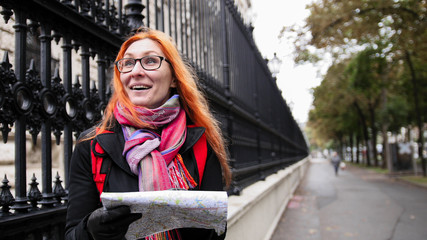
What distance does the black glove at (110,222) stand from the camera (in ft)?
4.24

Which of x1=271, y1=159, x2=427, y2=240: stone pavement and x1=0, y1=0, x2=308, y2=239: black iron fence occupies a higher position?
x1=0, y1=0, x2=308, y2=239: black iron fence

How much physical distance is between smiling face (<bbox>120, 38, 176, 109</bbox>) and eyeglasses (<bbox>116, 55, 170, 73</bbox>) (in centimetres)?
2

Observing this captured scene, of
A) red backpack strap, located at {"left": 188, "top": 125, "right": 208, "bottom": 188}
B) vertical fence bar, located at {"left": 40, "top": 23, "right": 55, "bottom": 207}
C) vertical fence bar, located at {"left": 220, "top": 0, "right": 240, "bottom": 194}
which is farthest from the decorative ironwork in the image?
vertical fence bar, located at {"left": 220, "top": 0, "right": 240, "bottom": 194}

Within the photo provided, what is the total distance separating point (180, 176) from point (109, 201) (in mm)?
435

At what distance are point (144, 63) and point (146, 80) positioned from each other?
88 millimetres

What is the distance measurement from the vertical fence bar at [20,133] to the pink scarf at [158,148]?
0.50m

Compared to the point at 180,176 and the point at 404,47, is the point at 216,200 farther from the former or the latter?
the point at 404,47

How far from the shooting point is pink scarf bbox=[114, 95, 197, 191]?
1504 millimetres

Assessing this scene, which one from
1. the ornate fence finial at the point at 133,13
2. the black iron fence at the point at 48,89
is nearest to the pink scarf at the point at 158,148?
the black iron fence at the point at 48,89

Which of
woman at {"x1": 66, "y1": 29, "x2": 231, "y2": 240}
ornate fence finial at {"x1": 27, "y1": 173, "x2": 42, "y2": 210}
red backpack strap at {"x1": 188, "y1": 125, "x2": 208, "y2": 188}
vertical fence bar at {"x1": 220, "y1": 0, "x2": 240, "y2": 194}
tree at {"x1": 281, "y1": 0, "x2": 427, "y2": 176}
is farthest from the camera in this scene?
tree at {"x1": 281, "y1": 0, "x2": 427, "y2": 176}

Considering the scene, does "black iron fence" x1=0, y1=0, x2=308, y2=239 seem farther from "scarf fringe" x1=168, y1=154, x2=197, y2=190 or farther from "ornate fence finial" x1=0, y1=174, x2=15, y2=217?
"scarf fringe" x1=168, y1=154, x2=197, y2=190

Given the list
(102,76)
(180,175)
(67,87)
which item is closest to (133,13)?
(102,76)

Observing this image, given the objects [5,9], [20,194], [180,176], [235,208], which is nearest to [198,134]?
[180,176]

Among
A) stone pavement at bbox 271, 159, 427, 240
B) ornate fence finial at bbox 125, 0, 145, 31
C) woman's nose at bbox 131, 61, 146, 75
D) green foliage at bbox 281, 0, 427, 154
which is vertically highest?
green foliage at bbox 281, 0, 427, 154
